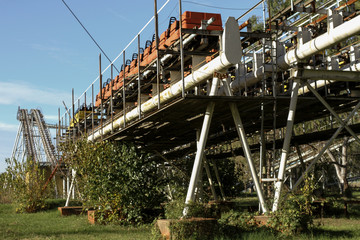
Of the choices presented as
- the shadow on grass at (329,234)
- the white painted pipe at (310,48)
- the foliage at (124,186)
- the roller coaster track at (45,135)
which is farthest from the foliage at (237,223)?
the roller coaster track at (45,135)

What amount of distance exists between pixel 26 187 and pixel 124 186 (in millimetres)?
10809

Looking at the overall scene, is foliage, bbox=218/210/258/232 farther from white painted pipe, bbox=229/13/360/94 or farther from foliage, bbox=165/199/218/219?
white painted pipe, bbox=229/13/360/94

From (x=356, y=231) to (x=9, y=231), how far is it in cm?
1094

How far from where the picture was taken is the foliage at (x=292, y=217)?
11906 mm

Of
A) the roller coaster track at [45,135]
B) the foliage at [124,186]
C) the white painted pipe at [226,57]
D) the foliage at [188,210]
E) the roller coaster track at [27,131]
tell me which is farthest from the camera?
the roller coaster track at [27,131]

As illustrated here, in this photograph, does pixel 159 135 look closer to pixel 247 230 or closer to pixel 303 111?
pixel 303 111

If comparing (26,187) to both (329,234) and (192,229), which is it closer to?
(192,229)

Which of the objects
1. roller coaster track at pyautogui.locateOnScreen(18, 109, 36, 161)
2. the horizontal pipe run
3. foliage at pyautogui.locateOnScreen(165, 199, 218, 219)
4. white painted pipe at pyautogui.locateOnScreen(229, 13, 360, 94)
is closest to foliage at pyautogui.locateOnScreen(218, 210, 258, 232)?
foliage at pyautogui.locateOnScreen(165, 199, 218, 219)

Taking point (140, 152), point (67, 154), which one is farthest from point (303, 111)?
point (67, 154)

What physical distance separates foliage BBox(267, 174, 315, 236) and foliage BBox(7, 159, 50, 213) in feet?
56.8

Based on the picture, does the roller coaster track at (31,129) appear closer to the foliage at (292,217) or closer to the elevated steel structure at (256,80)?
the elevated steel structure at (256,80)

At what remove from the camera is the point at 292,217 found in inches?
473

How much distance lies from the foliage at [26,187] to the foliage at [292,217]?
17.3m

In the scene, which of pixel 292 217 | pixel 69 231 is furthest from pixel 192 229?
pixel 69 231
